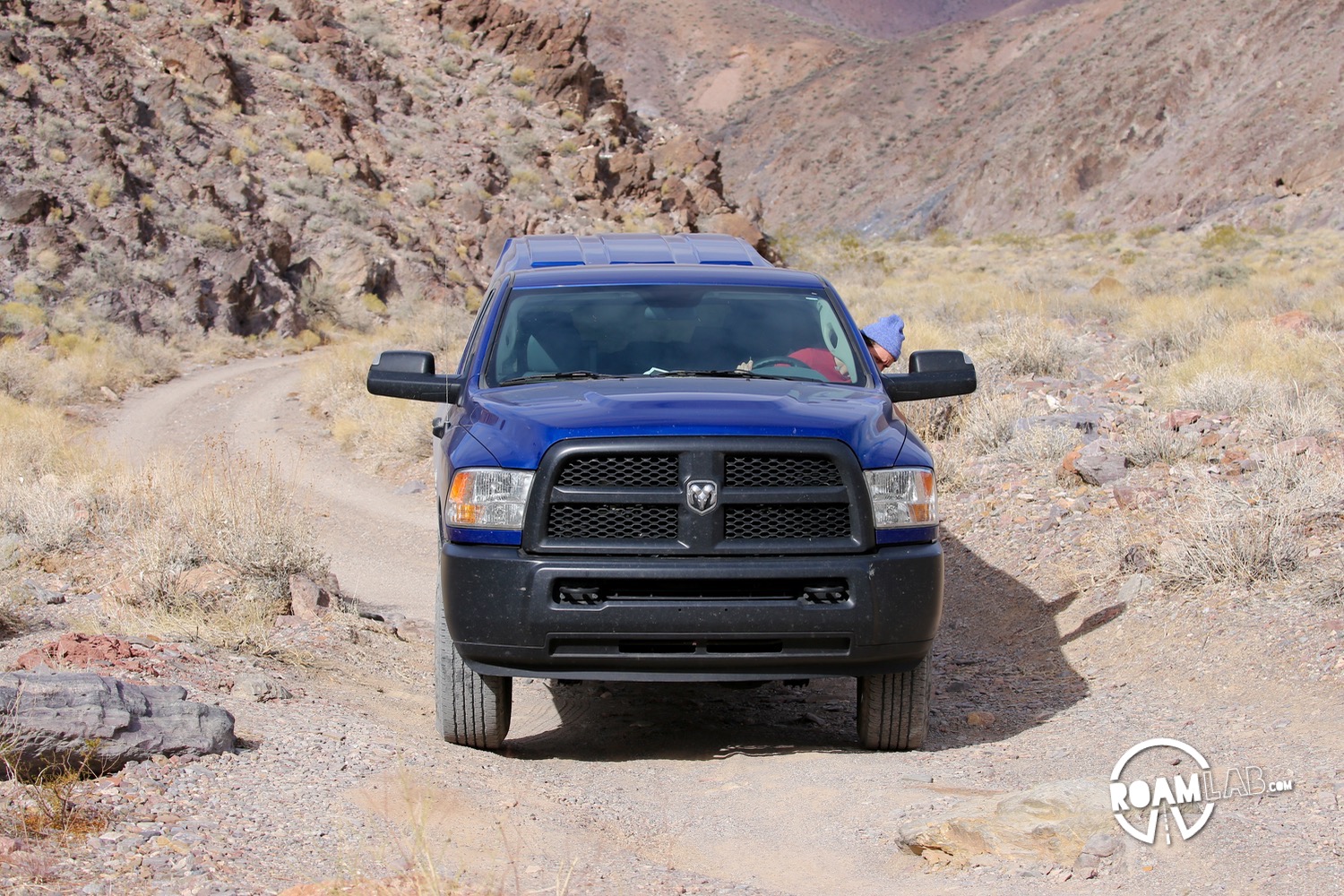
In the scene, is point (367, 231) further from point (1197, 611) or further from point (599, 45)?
point (599, 45)

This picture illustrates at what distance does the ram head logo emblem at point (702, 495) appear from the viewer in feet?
15.3

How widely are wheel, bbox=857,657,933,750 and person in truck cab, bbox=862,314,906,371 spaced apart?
10.3 feet

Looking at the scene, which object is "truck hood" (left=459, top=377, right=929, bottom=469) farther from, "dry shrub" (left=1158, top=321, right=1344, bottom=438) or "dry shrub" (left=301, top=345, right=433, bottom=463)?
"dry shrub" (left=301, top=345, right=433, bottom=463)

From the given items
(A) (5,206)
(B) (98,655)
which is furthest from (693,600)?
(A) (5,206)

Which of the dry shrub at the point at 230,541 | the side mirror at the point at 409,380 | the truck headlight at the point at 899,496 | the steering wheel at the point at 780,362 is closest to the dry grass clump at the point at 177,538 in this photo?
the dry shrub at the point at 230,541

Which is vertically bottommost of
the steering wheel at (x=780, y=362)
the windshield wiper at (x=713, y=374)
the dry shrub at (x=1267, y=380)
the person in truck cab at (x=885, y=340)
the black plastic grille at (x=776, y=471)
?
the dry shrub at (x=1267, y=380)

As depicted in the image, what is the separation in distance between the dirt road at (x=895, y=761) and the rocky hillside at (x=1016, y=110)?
130 ft

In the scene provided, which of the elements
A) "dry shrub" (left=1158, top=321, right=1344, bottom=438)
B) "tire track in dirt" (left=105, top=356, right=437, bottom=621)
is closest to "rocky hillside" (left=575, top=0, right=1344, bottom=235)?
"tire track in dirt" (left=105, top=356, right=437, bottom=621)

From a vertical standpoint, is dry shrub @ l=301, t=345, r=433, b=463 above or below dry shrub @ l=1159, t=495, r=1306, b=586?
below

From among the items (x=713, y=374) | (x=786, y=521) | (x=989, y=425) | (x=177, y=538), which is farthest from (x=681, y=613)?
(x=989, y=425)

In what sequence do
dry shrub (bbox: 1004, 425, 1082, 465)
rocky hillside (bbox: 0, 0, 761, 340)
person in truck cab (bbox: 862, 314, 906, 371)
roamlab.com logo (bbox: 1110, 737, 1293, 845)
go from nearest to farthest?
roamlab.com logo (bbox: 1110, 737, 1293, 845)
person in truck cab (bbox: 862, 314, 906, 371)
dry shrub (bbox: 1004, 425, 1082, 465)
rocky hillside (bbox: 0, 0, 761, 340)

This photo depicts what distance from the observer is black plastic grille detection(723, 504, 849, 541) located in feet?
15.6

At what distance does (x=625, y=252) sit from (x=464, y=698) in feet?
9.89

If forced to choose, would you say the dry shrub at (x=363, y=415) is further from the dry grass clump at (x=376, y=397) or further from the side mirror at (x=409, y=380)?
the side mirror at (x=409, y=380)
